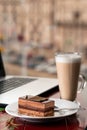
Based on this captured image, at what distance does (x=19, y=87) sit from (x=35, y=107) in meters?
0.31

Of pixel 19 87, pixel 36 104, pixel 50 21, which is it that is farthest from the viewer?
pixel 50 21

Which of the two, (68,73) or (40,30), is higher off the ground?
(68,73)

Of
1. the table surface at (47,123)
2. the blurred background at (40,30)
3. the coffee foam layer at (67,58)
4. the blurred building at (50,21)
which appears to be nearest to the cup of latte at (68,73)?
the coffee foam layer at (67,58)

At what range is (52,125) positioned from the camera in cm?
65

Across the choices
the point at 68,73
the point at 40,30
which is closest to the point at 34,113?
the point at 68,73

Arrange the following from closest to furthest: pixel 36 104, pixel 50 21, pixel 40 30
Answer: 1. pixel 36 104
2. pixel 40 30
3. pixel 50 21

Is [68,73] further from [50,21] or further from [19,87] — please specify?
[50,21]

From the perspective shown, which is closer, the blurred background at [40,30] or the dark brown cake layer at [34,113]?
the dark brown cake layer at [34,113]

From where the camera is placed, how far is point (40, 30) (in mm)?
4027

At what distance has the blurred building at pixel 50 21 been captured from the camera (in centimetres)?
389

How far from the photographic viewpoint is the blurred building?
12.8 ft

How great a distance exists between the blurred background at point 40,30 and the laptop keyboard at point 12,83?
263 cm

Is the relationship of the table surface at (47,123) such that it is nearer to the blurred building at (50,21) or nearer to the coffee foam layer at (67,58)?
the coffee foam layer at (67,58)

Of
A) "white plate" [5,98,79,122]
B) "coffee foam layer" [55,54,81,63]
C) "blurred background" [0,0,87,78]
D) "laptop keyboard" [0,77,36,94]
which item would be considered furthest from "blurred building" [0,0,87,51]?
"white plate" [5,98,79,122]
